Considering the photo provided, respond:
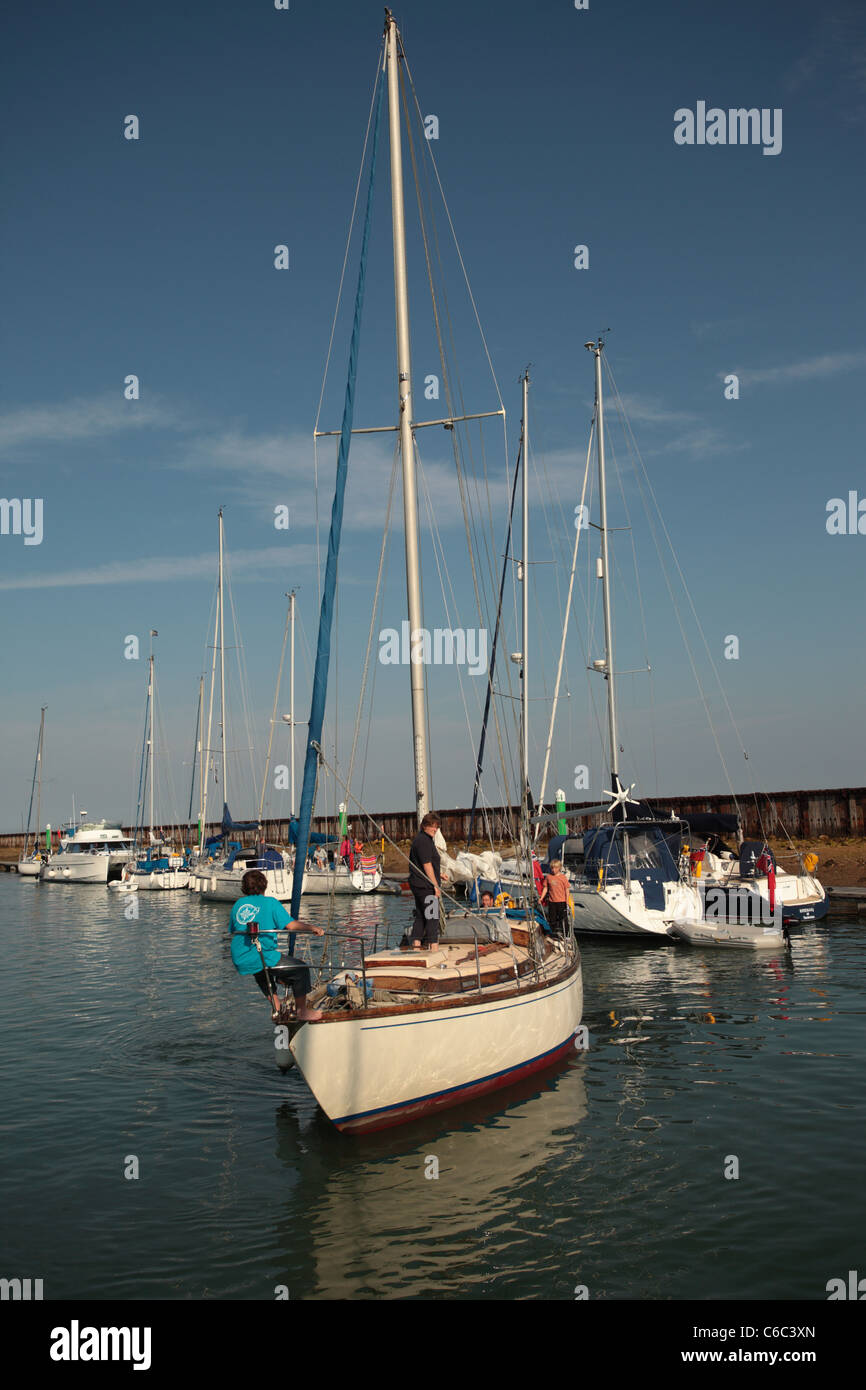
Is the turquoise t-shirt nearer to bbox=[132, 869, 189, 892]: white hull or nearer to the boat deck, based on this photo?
Result: the boat deck

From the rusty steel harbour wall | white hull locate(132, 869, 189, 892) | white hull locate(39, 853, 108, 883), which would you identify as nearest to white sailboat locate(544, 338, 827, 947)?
the rusty steel harbour wall

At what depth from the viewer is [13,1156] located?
10406 millimetres

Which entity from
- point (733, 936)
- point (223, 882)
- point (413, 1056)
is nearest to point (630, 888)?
point (733, 936)

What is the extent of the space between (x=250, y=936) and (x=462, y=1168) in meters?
3.24

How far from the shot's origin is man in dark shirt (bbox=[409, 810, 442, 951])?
12172 millimetres

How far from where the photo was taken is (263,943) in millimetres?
10047

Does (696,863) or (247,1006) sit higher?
(696,863)

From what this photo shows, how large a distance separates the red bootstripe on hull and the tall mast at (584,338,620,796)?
1818 cm

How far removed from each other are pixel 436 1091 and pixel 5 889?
193 feet

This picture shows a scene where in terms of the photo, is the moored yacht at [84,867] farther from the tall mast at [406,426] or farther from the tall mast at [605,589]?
the tall mast at [406,426]

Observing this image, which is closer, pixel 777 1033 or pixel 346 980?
pixel 346 980

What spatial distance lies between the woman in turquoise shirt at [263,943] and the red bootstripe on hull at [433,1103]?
4.89 feet

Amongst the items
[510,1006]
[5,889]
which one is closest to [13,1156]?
[510,1006]
